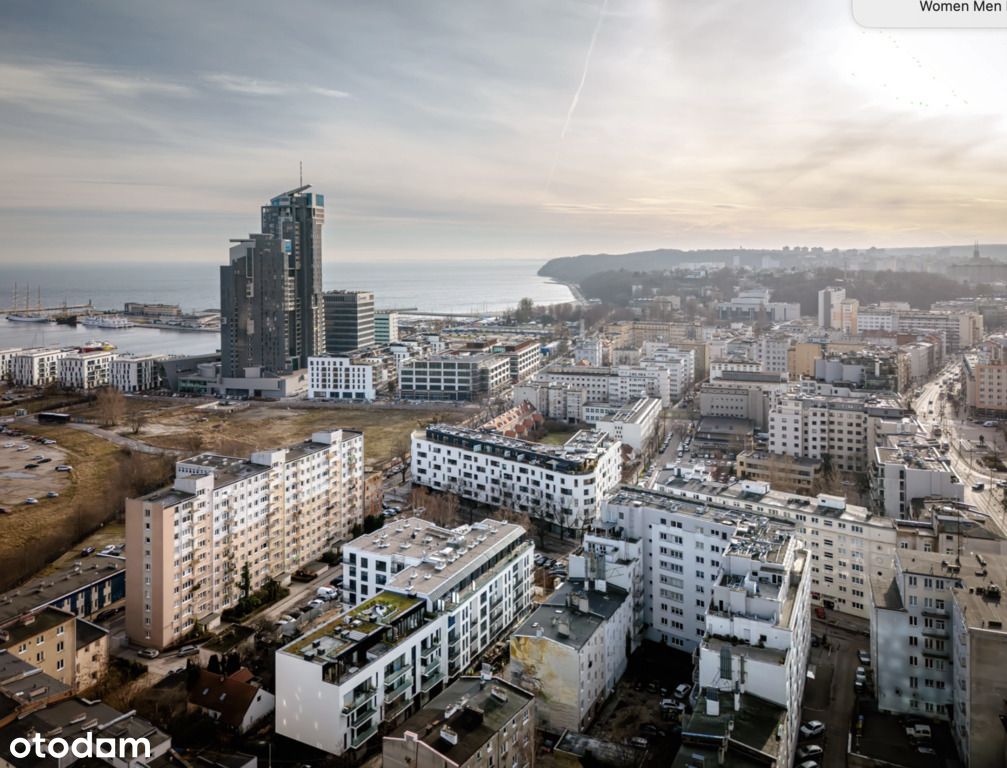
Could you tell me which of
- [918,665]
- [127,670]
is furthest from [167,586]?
[918,665]

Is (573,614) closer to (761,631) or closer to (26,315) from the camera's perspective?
(761,631)

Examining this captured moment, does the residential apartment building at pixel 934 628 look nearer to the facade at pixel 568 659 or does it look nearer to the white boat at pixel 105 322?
the facade at pixel 568 659

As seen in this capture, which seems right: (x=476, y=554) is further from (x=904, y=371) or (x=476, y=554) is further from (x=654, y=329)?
(x=654, y=329)

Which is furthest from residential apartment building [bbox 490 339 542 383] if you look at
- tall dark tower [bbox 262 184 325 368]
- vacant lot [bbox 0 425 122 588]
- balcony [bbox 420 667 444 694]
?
balcony [bbox 420 667 444 694]

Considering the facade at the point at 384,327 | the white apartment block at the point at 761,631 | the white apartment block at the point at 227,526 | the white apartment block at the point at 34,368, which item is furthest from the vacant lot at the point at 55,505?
the facade at the point at 384,327

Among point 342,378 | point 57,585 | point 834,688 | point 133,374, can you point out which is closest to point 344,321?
point 342,378

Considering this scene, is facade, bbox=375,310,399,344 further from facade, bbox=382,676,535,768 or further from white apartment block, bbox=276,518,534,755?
facade, bbox=382,676,535,768
